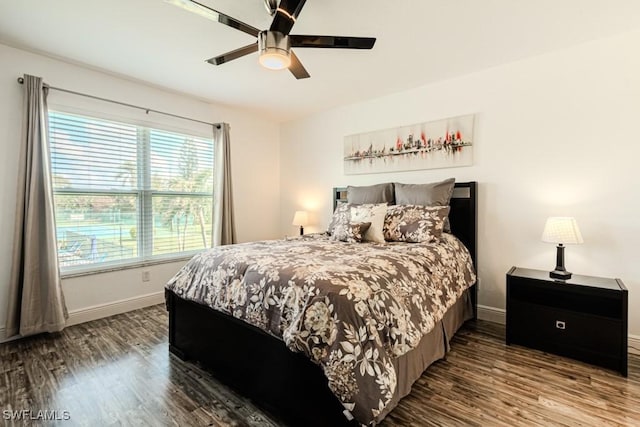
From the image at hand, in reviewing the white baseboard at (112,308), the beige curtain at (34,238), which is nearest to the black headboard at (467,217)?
the white baseboard at (112,308)

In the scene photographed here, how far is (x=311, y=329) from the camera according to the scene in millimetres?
1391

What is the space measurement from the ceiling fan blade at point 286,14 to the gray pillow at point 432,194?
198 centimetres

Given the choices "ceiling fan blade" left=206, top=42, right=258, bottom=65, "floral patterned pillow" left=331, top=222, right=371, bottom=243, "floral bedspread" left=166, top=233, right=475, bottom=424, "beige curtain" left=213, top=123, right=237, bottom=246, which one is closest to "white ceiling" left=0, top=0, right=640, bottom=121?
"ceiling fan blade" left=206, top=42, right=258, bottom=65

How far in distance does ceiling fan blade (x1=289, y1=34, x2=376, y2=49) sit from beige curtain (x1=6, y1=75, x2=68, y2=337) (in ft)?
7.94

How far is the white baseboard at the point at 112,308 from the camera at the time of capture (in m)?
2.92

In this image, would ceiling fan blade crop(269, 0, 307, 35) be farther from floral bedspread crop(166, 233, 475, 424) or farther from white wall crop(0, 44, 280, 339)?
white wall crop(0, 44, 280, 339)

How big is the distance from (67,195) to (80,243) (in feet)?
1.58

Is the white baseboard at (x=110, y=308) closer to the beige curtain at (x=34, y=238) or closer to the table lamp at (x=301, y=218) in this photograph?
the beige curtain at (x=34, y=238)

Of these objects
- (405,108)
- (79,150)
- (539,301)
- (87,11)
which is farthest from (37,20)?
(539,301)

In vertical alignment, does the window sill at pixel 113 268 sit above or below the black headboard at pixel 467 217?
below

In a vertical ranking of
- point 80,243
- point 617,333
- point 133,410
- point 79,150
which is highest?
point 79,150

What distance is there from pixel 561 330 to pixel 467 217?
118 cm

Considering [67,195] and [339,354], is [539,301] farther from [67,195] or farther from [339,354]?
[67,195]

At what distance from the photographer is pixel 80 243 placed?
297 centimetres
